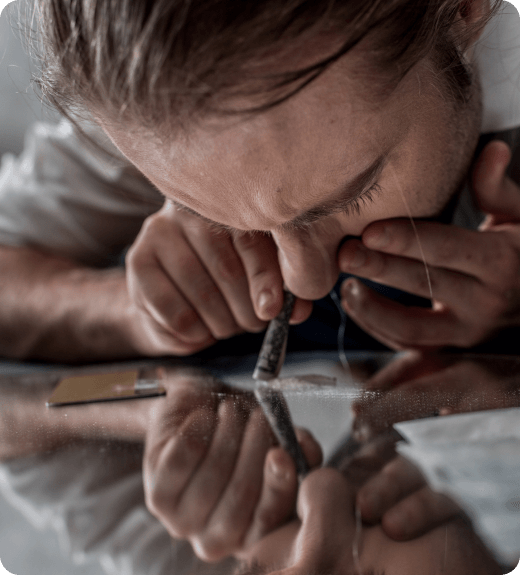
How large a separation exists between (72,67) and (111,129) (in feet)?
0.17

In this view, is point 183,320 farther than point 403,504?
Yes

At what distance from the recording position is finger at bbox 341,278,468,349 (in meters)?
0.56

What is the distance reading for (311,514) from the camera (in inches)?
9.3

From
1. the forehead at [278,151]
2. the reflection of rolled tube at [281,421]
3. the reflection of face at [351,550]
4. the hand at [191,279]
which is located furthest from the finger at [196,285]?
the reflection of face at [351,550]

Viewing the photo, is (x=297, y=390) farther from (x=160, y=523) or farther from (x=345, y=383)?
(x=160, y=523)

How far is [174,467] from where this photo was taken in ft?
0.95

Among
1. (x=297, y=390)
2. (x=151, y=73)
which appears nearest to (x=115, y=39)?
(x=151, y=73)

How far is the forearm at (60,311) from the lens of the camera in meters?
0.71

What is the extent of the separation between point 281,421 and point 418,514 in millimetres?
127

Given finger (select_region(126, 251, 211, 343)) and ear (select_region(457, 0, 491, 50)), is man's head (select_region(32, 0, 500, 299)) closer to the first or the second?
ear (select_region(457, 0, 491, 50))

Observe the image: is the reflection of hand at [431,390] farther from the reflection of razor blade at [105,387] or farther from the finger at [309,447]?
the reflection of razor blade at [105,387]

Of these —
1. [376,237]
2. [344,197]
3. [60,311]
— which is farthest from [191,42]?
[60,311]

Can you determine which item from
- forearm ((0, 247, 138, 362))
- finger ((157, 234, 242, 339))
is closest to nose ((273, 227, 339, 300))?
finger ((157, 234, 242, 339))

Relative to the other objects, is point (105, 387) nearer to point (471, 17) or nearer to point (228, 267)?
point (228, 267)
